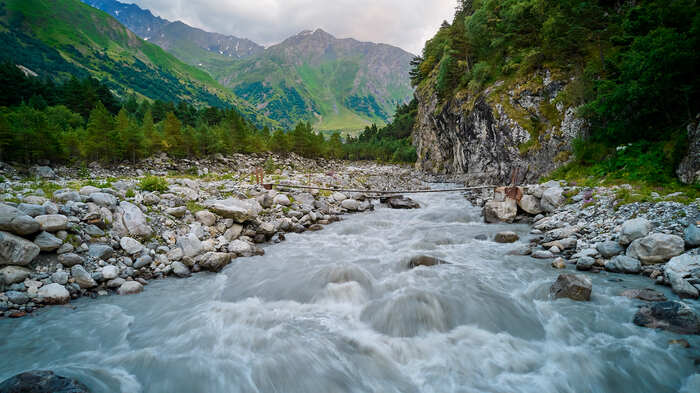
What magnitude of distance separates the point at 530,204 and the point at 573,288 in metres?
8.94

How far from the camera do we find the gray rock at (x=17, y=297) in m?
5.92

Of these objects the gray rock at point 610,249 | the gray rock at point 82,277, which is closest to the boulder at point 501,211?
the gray rock at point 610,249

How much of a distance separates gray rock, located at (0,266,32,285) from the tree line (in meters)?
25.1

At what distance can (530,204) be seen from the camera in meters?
14.1

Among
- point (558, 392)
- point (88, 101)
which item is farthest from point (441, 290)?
point (88, 101)

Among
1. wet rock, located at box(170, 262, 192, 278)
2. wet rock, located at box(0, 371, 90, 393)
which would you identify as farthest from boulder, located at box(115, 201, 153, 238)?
wet rock, located at box(0, 371, 90, 393)

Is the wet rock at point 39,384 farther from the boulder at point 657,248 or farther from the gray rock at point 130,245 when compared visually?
the boulder at point 657,248

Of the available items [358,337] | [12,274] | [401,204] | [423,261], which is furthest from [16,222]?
[401,204]

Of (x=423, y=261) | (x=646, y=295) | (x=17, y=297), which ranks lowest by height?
(x=17, y=297)

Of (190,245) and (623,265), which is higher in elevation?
(623,265)

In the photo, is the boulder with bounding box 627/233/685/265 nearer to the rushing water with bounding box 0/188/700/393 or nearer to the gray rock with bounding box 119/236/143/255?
the rushing water with bounding box 0/188/700/393

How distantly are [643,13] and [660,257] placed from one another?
1606 cm

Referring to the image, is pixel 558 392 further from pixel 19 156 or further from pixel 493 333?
pixel 19 156

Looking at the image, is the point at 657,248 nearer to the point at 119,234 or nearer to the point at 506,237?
the point at 506,237
